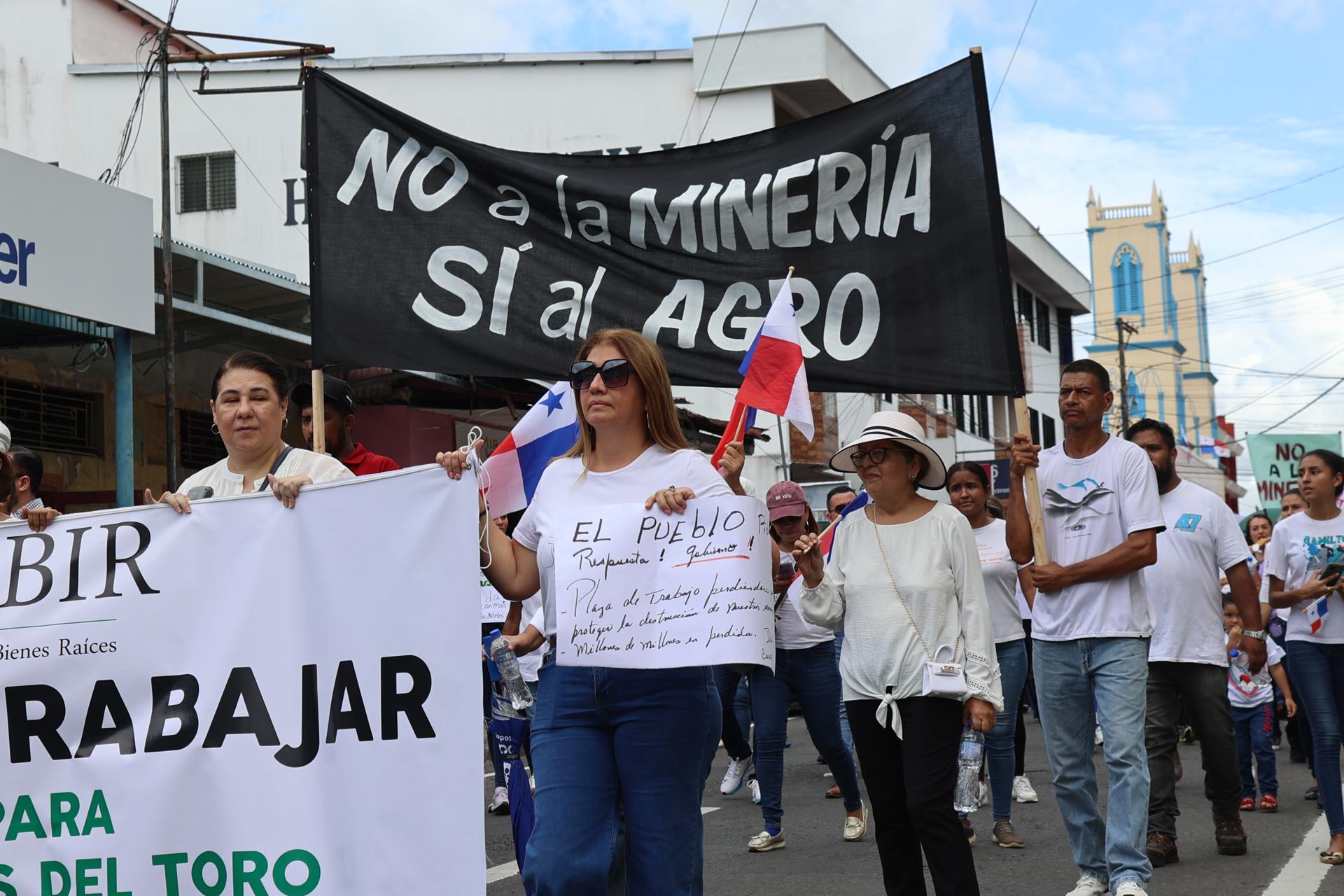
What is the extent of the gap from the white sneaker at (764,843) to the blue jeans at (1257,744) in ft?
10.0

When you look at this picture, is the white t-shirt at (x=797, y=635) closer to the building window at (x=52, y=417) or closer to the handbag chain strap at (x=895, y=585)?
the handbag chain strap at (x=895, y=585)

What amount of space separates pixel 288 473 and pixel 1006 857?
4573 millimetres

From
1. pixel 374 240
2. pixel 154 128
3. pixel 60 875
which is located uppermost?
pixel 154 128

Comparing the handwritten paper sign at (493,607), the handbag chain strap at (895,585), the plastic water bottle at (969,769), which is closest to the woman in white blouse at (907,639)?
the handbag chain strap at (895,585)

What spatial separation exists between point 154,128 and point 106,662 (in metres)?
28.5

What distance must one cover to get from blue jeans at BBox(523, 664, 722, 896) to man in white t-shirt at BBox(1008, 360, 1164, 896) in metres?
2.33

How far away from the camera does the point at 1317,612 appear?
7.39 metres

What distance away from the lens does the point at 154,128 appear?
30344 mm

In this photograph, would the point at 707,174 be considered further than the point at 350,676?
Yes

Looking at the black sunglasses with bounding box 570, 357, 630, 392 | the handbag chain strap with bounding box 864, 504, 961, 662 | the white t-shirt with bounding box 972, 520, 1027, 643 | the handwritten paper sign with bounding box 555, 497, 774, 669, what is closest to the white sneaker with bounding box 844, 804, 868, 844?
the white t-shirt with bounding box 972, 520, 1027, 643

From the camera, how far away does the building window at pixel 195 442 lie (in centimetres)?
1795

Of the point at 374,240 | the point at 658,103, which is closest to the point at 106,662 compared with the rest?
the point at 374,240

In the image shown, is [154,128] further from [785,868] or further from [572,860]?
[572,860]

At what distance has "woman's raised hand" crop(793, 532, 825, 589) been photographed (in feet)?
16.4
